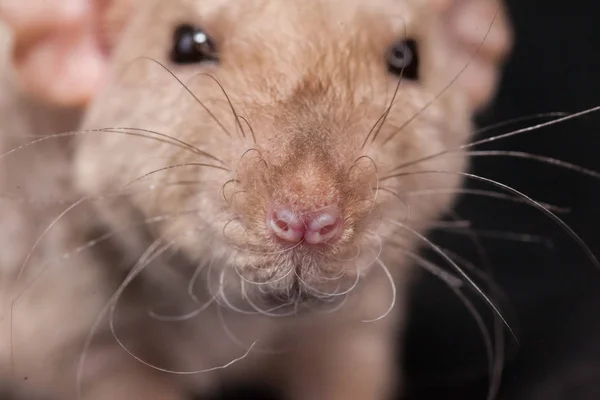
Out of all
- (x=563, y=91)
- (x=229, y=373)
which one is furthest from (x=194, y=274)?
(x=563, y=91)

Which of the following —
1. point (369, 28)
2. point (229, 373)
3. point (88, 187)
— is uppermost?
point (369, 28)

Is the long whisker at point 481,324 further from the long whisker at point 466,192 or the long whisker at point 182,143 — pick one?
the long whisker at point 182,143

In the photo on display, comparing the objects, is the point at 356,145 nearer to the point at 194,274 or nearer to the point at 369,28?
the point at 369,28

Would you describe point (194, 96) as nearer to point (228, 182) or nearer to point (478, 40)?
point (228, 182)

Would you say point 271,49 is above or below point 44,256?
above

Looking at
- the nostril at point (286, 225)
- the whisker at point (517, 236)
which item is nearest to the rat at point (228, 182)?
the nostril at point (286, 225)

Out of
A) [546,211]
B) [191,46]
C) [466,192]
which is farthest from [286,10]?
[546,211]
